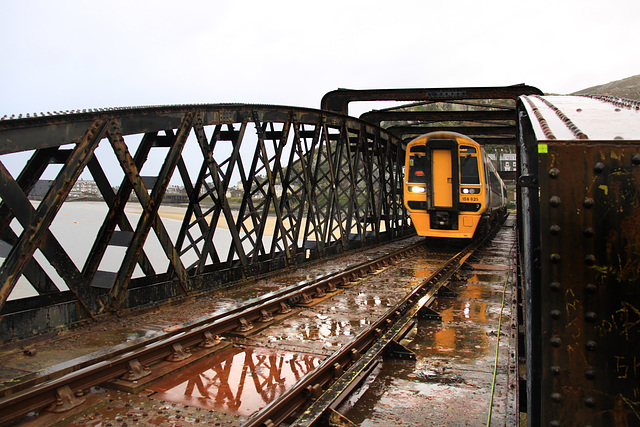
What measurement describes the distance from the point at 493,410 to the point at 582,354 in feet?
7.63

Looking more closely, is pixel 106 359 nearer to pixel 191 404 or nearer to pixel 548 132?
pixel 191 404

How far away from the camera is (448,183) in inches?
621

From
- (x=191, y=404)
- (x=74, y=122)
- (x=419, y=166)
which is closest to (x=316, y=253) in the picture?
(x=419, y=166)

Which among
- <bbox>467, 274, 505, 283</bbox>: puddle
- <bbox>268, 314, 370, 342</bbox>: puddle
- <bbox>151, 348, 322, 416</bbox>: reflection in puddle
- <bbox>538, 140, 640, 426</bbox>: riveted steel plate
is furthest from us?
<bbox>467, 274, 505, 283</bbox>: puddle

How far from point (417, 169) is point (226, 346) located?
1141 cm

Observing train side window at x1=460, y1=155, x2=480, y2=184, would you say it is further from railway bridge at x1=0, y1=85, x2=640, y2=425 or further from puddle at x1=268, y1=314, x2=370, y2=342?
puddle at x1=268, y1=314, x2=370, y2=342

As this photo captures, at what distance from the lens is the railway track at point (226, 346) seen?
400 cm

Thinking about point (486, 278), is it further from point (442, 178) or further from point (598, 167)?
point (598, 167)

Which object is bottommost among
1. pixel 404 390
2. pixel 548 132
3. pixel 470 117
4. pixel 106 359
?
pixel 404 390

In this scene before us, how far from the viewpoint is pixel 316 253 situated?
514 inches

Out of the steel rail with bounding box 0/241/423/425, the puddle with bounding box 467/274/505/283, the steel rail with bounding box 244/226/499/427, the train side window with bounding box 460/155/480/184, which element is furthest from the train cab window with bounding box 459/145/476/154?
the steel rail with bounding box 244/226/499/427

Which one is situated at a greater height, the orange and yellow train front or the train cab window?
the train cab window

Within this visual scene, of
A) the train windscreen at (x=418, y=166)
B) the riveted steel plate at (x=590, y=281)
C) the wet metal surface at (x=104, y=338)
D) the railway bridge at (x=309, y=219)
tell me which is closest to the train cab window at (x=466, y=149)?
the train windscreen at (x=418, y=166)

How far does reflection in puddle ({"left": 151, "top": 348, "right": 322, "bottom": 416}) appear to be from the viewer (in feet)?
14.4
